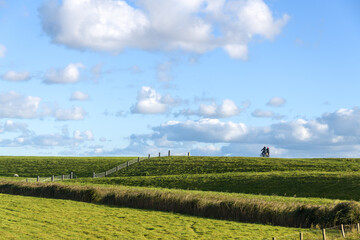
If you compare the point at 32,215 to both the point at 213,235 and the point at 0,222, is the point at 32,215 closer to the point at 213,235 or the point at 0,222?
the point at 0,222

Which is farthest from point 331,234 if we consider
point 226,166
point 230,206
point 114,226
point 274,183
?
point 226,166

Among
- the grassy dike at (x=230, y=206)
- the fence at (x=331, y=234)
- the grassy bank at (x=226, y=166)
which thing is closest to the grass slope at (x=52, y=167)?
the grassy bank at (x=226, y=166)

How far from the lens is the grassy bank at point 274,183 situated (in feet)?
167

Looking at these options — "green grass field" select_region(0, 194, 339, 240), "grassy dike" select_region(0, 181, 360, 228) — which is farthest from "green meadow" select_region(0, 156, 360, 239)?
"green grass field" select_region(0, 194, 339, 240)

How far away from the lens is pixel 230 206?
37.1 m

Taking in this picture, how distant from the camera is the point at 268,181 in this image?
58.3 meters

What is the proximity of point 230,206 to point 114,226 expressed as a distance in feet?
35.0

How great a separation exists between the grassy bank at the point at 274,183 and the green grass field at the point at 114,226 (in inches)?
748

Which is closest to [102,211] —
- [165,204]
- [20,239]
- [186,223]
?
[165,204]

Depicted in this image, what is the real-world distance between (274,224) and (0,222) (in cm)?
2154

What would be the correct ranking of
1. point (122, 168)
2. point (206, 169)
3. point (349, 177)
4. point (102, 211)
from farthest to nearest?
1. point (122, 168)
2. point (206, 169)
3. point (349, 177)
4. point (102, 211)

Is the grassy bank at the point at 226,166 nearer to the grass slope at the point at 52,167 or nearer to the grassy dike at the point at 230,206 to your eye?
the grass slope at the point at 52,167

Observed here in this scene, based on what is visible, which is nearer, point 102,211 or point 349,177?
point 102,211

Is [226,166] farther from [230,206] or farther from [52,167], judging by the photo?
[230,206]
